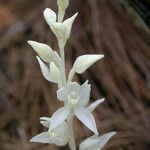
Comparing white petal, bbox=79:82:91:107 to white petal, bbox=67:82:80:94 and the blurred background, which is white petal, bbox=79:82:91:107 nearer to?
white petal, bbox=67:82:80:94

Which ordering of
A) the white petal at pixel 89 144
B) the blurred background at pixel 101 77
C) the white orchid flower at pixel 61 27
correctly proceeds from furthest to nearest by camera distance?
the blurred background at pixel 101 77
the white petal at pixel 89 144
the white orchid flower at pixel 61 27

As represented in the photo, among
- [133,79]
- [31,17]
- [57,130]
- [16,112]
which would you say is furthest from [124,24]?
[57,130]

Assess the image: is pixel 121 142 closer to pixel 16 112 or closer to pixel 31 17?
pixel 16 112

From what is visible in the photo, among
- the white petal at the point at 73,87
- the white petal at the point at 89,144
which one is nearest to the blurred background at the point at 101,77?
the white petal at the point at 89,144

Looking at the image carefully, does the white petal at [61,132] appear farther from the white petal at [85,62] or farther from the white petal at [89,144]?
the white petal at [85,62]

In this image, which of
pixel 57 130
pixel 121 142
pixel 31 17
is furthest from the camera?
pixel 31 17

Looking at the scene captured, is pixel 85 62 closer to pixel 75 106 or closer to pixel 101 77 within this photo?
pixel 75 106

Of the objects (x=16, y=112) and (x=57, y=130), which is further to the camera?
(x=16, y=112)
